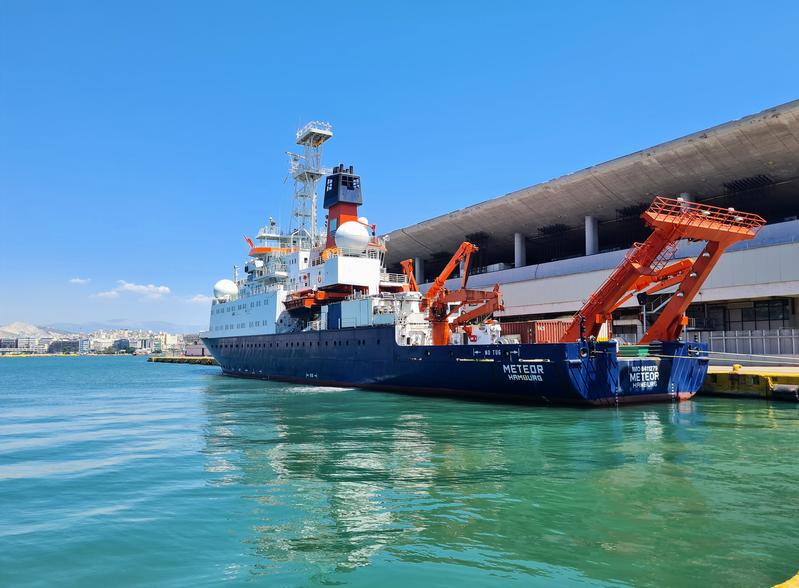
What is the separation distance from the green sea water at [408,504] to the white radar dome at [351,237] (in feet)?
71.4

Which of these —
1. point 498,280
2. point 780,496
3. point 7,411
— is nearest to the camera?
point 780,496

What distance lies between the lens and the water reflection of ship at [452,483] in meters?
8.33

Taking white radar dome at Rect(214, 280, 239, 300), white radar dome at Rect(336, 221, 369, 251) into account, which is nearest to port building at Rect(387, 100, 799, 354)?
white radar dome at Rect(336, 221, 369, 251)

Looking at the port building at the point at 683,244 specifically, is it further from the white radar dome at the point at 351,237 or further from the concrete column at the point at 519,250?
the white radar dome at the point at 351,237

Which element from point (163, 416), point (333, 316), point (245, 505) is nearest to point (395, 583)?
point (245, 505)

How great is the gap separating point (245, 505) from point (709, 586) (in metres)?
7.57

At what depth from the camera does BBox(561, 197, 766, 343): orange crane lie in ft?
79.9

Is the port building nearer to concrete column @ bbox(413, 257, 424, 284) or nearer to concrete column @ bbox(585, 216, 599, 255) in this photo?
concrete column @ bbox(585, 216, 599, 255)

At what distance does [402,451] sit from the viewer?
51.3 feet

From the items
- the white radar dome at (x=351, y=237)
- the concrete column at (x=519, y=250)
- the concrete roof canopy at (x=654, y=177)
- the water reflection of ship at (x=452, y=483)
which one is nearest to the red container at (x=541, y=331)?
the water reflection of ship at (x=452, y=483)

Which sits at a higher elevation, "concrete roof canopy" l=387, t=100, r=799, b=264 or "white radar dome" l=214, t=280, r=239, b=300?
"concrete roof canopy" l=387, t=100, r=799, b=264

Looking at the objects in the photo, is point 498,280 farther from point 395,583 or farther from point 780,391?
point 395,583

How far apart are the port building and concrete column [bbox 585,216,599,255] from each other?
0.11m

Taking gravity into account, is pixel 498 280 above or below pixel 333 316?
above
